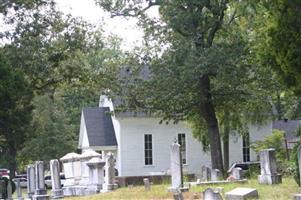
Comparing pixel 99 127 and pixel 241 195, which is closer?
pixel 241 195

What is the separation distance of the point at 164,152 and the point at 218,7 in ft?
A: 54.1

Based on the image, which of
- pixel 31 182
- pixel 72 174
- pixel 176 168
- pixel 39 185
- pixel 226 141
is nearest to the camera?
pixel 176 168

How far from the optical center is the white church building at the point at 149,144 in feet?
136

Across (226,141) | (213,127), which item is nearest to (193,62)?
(213,127)

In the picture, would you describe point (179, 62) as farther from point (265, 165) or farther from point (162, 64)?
point (265, 165)

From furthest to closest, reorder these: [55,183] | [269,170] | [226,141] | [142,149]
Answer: [142,149]
[226,141]
[55,183]
[269,170]

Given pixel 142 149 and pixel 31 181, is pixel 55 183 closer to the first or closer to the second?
pixel 31 181

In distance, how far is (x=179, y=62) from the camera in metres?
27.9

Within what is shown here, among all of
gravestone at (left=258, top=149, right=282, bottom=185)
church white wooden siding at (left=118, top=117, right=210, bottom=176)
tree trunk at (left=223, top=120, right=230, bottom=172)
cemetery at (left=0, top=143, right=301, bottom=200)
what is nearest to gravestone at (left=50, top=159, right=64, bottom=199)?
cemetery at (left=0, top=143, right=301, bottom=200)

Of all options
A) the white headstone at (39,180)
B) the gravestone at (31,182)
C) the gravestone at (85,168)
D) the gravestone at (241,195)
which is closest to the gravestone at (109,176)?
the white headstone at (39,180)

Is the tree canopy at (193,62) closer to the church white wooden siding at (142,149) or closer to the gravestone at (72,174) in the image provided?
the gravestone at (72,174)

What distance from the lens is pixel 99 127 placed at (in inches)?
1791

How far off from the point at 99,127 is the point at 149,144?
16.6 feet

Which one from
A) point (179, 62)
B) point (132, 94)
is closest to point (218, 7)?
point (179, 62)
